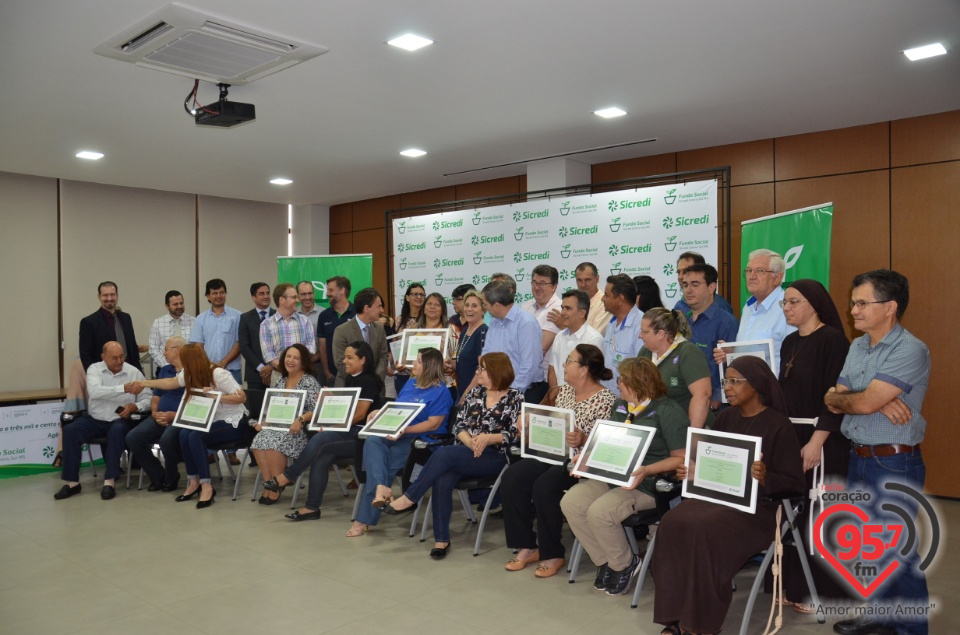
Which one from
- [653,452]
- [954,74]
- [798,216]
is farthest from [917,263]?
[653,452]

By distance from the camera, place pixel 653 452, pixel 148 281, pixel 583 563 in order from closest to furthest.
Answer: pixel 653 452 → pixel 583 563 → pixel 148 281

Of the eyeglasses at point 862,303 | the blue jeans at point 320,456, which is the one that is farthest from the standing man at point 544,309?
the eyeglasses at point 862,303

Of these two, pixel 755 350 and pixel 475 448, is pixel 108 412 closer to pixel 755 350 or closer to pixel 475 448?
pixel 475 448

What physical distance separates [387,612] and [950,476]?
5138mm

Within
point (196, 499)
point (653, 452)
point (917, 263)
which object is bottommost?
point (196, 499)

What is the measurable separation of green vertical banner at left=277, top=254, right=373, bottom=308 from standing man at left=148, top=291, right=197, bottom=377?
205cm

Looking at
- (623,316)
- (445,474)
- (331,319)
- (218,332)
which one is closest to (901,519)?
(623,316)

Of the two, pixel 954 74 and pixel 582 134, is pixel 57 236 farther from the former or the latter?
pixel 954 74

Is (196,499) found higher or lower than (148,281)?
lower

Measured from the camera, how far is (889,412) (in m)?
3.05

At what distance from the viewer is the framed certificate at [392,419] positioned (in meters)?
5.06

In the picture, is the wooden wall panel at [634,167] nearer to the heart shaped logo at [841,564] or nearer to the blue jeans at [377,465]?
the blue jeans at [377,465]

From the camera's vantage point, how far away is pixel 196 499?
20.2 ft

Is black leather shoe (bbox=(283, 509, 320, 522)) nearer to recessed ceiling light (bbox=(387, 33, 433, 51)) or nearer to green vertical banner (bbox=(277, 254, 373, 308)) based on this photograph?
recessed ceiling light (bbox=(387, 33, 433, 51))
